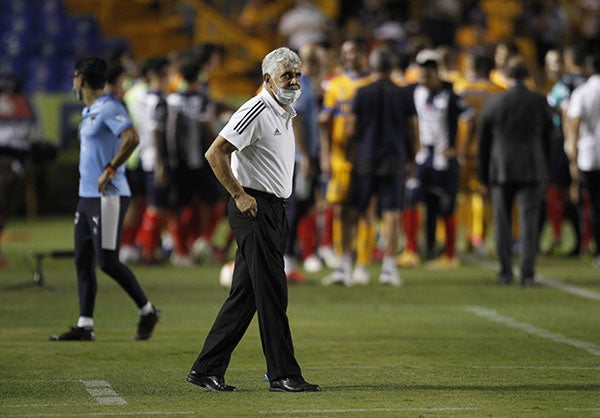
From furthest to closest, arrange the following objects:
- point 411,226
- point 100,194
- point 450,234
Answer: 1. point 411,226
2. point 450,234
3. point 100,194

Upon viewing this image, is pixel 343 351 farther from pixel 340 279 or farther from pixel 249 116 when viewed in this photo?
pixel 340 279

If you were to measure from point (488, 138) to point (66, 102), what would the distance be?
12162 millimetres

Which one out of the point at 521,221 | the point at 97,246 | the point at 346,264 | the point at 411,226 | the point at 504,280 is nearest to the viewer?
the point at 97,246

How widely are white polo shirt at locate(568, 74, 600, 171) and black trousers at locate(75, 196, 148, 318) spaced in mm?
7440

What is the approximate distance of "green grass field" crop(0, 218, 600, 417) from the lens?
27.3ft

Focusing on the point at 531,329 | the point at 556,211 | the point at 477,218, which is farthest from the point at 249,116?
the point at 556,211

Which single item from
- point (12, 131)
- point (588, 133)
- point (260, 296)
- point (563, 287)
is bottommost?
point (563, 287)

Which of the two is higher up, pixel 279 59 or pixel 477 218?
pixel 279 59

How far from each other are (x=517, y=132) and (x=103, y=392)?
7.56 metres

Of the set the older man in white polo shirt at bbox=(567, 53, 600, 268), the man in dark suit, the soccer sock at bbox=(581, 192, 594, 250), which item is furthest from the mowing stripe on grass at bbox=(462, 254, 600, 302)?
the soccer sock at bbox=(581, 192, 594, 250)

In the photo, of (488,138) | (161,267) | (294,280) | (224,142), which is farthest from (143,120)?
(224,142)

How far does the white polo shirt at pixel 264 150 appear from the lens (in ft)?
28.3

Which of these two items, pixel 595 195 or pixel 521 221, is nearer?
pixel 521 221

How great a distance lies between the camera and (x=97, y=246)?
1088 cm
